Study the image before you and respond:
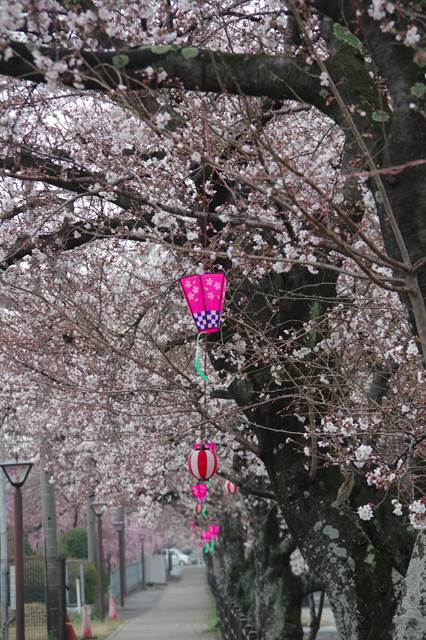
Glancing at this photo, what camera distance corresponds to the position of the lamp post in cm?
1572

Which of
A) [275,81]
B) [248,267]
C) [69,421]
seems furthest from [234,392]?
[69,421]

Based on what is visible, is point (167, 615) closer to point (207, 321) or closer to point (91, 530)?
point (91, 530)

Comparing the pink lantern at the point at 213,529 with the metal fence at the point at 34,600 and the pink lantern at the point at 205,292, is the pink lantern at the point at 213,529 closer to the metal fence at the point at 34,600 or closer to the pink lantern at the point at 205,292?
the metal fence at the point at 34,600

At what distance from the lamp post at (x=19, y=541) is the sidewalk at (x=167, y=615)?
9.82 metres

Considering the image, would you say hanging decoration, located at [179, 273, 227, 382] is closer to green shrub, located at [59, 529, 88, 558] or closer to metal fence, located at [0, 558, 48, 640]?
metal fence, located at [0, 558, 48, 640]

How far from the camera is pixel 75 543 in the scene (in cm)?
4034

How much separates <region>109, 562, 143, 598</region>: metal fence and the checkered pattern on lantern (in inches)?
1206

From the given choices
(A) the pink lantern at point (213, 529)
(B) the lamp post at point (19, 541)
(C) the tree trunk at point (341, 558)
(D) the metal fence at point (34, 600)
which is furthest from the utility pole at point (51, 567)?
(A) the pink lantern at point (213, 529)

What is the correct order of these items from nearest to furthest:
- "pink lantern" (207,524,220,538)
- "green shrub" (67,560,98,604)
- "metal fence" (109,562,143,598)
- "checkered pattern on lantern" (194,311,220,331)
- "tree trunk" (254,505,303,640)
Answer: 1. "checkered pattern on lantern" (194,311,220,331)
2. "tree trunk" (254,505,303,640)
3. "green shrub" (67,560,98,604)
4. "pink lantern" (207,524,220,538)
5. "metal fence" (109,562,143,598)

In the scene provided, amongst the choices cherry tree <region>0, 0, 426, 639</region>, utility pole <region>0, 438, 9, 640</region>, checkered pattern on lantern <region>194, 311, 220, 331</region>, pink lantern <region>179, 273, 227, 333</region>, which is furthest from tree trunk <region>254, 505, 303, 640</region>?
pink lantern <region>179, 273, 227, 333</region>

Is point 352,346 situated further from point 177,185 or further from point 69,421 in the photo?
point 69,421

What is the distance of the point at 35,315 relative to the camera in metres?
11.4

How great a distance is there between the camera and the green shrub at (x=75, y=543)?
1571 inches

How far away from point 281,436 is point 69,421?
336 inches
